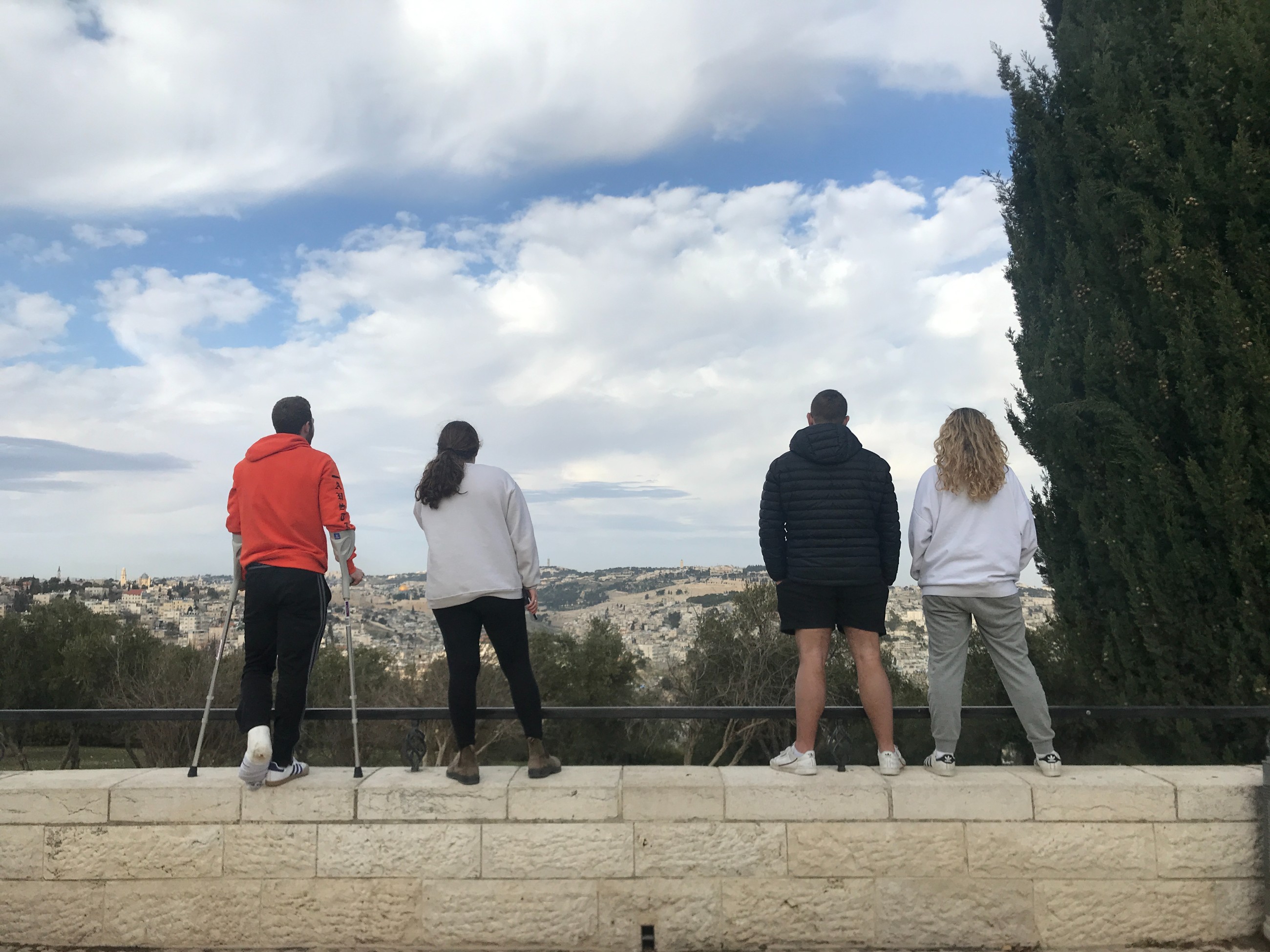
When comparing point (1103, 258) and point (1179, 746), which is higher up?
point (1103, 258)

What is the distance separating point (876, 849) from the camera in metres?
3.41

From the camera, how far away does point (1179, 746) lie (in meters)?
5.29

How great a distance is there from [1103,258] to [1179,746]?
132 inches

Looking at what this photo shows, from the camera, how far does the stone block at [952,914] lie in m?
3.40

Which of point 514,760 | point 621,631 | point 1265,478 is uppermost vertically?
point 1265,478

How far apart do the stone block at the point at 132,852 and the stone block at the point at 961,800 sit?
2.89m

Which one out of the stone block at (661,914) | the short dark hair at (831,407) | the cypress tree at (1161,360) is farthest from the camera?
the cypress tree at (1161,360)

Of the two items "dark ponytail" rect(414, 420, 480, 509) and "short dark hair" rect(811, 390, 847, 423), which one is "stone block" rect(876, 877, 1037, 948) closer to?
"short dark hair" rect(811, 390, 847, 423)

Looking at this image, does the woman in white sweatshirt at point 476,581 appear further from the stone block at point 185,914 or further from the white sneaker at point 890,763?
the white sneaker at point 890,763

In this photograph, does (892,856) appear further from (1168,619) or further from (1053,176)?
(1053,176)

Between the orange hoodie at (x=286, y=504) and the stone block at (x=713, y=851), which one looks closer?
the stone block at (x=713, y=851)

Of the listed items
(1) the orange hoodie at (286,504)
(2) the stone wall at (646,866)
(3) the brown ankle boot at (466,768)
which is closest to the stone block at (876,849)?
(2) the stone wall at (646,866)

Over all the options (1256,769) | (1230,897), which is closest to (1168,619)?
(1256,769)

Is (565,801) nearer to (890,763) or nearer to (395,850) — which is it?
(395,850)
